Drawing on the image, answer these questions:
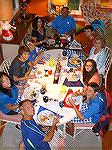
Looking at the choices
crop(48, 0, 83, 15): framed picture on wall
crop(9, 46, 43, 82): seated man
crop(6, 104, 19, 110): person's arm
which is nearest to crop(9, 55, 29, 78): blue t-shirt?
crop(9, 46, 43, 82): seated man

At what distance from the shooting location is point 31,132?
287cm

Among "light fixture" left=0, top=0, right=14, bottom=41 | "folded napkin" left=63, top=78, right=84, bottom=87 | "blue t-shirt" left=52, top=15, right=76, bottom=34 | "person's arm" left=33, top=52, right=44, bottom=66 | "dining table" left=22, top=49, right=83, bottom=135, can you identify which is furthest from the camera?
"blue t-shirt" left=52, top=15, right=76, bottom=34

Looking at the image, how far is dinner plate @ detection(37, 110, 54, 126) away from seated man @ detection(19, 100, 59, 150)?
16 cm

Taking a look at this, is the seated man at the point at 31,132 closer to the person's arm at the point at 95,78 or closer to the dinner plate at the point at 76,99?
the dinner plate at the point at 76,99

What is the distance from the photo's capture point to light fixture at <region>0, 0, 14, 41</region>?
475 centimetres

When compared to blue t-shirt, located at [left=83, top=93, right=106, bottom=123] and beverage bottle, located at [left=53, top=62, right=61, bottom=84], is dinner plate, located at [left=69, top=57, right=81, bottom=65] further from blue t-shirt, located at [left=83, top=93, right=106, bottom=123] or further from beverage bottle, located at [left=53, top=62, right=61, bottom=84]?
blue t-shirt, located at [left=83, top=93, right=106, bottom=123]

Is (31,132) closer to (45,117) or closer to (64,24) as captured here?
(45,117)

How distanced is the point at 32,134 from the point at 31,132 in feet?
0.07

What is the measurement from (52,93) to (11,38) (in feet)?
5.64

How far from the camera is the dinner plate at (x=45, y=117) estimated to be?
10.2 ft

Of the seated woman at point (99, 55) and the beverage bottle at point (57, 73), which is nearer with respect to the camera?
the beverage bottle at point (57, 73)

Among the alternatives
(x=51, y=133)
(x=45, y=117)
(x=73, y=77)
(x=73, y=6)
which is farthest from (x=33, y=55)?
(x=73, y=6)

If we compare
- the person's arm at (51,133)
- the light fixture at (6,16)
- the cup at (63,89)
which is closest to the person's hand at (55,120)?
the person's arm at (51,133)

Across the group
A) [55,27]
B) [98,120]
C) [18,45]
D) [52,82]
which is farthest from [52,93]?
[55,27]
